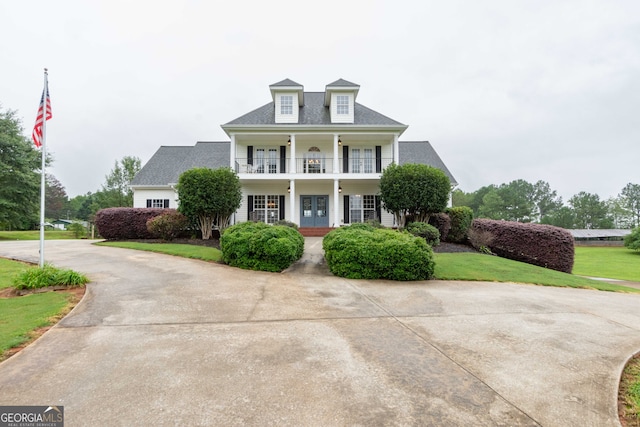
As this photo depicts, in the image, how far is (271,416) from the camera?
201cm

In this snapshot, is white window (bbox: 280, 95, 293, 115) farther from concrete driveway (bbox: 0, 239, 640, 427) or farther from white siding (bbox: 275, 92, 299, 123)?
concrete driveway (bbox: 0, 239, 640, 427)

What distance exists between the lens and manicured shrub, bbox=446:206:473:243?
14.0 meters

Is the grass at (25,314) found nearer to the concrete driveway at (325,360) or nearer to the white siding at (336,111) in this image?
the concrete driveway at (325,360)

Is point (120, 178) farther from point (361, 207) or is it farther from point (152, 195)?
point (361, 207)

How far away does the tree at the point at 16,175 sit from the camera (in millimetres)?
22703

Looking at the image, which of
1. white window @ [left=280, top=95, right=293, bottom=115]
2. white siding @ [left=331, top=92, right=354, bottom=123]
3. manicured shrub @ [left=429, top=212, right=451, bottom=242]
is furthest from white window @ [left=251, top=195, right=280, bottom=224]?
manicured shrub @ [left=429, top=212, right=451, bottom=242]

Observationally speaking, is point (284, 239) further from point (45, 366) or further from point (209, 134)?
point (209, 134)

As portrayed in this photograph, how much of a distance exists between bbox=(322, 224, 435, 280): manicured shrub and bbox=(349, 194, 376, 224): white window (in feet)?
33.9

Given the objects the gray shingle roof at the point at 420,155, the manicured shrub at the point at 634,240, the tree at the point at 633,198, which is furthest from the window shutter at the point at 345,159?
the tree at the point at 633,198

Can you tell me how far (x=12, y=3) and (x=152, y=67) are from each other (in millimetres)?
14299

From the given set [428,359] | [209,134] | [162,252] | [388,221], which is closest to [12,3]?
[162,252]

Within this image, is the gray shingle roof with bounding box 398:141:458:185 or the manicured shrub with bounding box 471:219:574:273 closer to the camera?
the manicured shrub with bounding box 471:219:574:273

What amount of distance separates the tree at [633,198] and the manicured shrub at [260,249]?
3205 inches

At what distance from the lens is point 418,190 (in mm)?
13117
